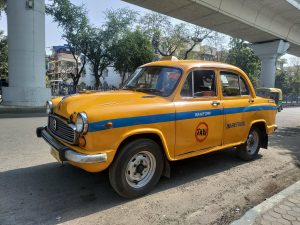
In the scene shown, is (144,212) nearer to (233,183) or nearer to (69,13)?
(233,183)

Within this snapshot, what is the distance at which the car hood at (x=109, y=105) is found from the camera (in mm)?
3793

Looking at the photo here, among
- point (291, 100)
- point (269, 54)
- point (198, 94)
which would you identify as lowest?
point (291, 100)

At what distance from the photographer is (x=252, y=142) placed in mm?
6383

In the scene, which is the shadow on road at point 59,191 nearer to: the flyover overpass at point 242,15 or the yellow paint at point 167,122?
the yellow paint at point 167,122

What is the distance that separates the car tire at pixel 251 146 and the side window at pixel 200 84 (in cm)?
159

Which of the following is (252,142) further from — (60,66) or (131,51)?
(60,66)

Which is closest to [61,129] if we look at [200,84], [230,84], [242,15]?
[200,84]

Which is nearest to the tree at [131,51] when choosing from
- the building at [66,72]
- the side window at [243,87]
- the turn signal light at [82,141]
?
the side window at [243,87]

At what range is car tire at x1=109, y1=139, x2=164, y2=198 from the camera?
3.91 meters

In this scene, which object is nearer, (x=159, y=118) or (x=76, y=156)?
(x=76, y=156)

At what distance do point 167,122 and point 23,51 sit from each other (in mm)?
12583

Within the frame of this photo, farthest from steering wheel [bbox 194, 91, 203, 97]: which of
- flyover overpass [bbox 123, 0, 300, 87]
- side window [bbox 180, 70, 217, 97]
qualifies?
flyover overpass [bbox 123, 0, 300, 87]

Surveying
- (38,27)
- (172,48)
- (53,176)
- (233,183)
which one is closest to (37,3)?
(38,27)

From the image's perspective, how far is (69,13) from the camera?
90.6 ft
